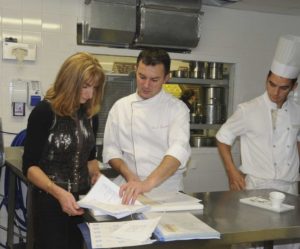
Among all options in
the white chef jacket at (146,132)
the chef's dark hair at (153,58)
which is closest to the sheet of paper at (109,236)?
the white chef jacket at (146,132)

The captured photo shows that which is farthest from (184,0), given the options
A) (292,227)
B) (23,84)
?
(292,227)

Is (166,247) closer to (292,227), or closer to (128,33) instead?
(292,227)

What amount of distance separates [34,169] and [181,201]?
0.61 metres

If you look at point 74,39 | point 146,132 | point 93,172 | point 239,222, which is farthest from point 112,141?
point 74,39

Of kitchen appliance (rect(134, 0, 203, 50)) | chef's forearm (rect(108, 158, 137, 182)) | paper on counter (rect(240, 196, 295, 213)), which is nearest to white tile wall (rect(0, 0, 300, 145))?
kitchen appliance (rect(134, 0, 203, 50))

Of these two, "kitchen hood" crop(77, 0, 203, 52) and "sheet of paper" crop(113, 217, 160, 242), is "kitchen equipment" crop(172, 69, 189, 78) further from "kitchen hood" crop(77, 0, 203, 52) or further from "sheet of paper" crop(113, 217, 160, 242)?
"sheet of paper" crop(113, 217, 160, 242)

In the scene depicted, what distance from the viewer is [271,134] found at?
2.45 meters

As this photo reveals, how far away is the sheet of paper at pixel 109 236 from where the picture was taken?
117cm

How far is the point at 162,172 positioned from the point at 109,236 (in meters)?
0.62

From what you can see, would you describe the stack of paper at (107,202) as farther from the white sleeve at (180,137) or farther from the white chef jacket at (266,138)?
the white chef jacket at (266,138)

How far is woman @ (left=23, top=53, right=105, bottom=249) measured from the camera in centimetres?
166

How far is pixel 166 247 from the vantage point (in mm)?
1249

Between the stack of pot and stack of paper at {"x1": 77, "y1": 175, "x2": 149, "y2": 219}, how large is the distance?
2.56 metres

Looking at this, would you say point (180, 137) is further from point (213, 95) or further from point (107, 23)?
point (213, 95)
